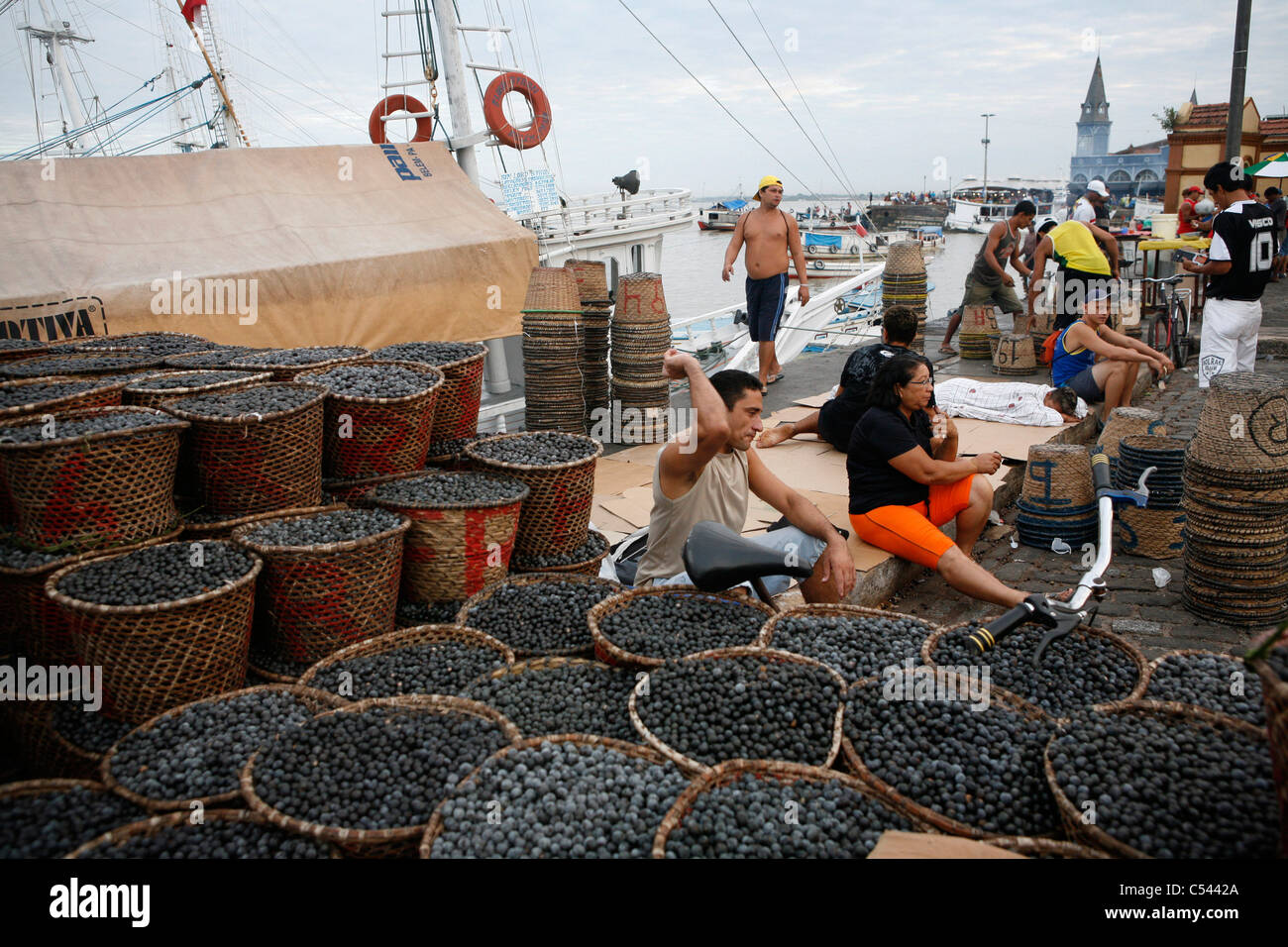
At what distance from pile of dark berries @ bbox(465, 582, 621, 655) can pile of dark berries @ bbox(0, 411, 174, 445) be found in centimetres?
152

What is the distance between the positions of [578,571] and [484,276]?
502 centimetres

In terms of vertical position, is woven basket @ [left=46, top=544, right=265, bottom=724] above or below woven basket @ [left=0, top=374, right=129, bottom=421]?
below

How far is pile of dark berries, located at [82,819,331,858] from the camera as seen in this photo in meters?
2.17

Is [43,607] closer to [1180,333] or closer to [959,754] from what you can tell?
[959,754]

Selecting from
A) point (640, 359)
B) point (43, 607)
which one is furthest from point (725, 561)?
point (640, 359)

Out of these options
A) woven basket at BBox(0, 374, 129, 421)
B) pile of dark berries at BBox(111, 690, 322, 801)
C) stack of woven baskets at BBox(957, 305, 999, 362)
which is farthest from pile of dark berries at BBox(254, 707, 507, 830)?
stack of woven baskets at BBox(957, 305, 999, 362)

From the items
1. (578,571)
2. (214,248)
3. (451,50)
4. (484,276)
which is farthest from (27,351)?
(451,50)

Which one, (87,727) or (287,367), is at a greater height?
(287,367)

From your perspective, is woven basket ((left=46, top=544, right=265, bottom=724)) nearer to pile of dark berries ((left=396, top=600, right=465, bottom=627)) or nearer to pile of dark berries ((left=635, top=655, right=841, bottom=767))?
pile of dark berries ((left=396, top=600, right=465, bottom=627))

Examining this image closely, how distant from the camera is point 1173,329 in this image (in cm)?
970

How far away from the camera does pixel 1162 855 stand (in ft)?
6.38

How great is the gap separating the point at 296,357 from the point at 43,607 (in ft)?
6.03

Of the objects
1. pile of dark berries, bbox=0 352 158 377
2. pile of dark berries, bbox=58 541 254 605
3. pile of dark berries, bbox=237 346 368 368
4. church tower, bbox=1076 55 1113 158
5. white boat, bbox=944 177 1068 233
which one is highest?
church tower, bbox=1076 55 1113 158

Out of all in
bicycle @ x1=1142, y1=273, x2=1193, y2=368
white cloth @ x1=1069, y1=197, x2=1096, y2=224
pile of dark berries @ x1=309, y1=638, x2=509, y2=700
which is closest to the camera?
pile of dark berries @ x1=309, y1=638, x2=509, y2=700
